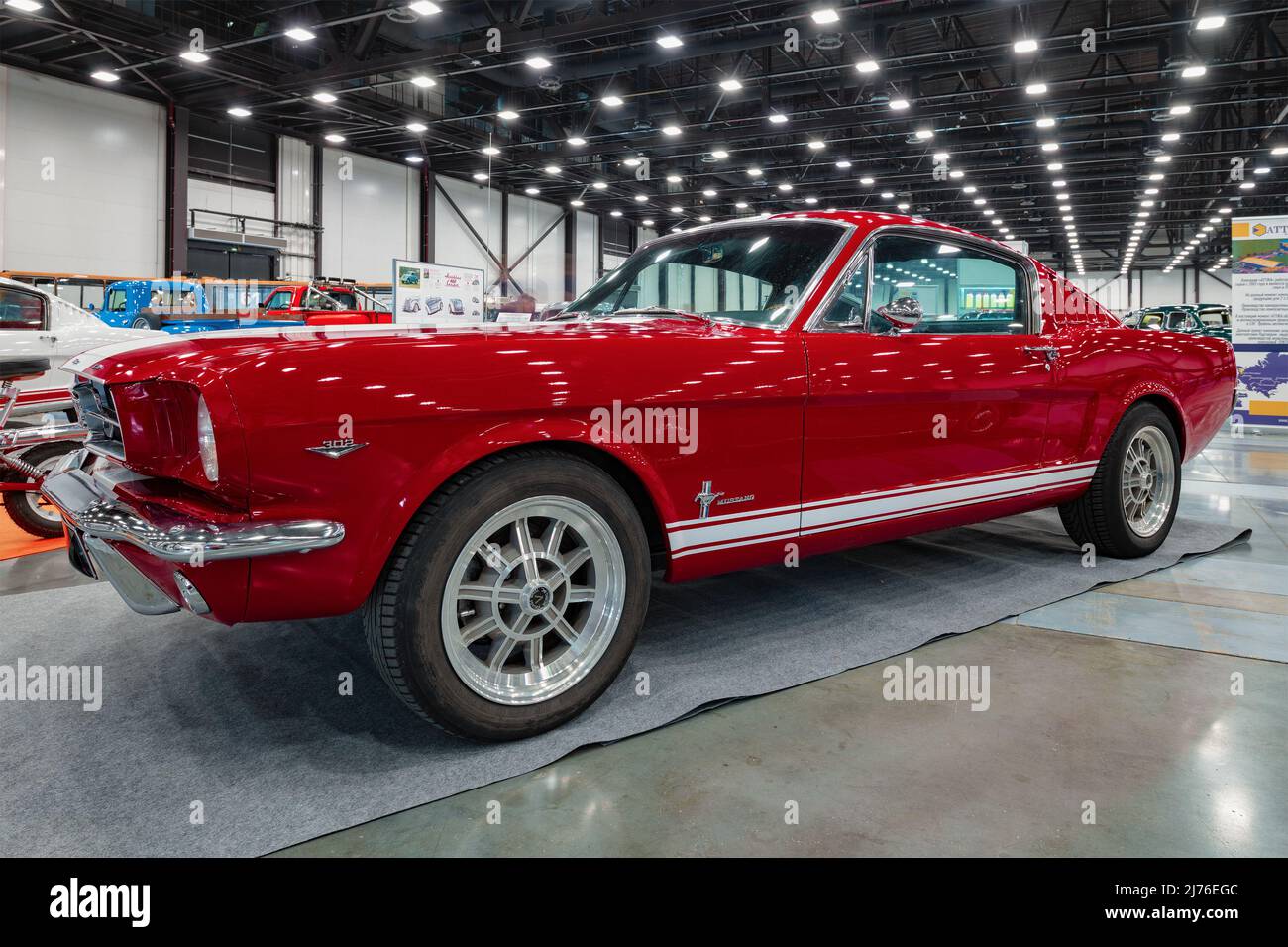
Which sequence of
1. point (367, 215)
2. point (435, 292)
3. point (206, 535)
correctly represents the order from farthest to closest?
point (367, 215) → point (435, 292) → point (206, 535)

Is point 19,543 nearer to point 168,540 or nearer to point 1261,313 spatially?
point 168,540

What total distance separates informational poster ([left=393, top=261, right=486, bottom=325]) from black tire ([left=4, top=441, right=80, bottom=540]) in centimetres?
618

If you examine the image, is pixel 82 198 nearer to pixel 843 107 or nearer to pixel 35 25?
pixel 35 25

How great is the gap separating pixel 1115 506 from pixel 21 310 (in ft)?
22.9

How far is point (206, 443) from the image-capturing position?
1811 mm

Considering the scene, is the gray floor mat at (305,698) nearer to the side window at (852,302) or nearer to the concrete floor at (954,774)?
the concrete floor at (954,774)

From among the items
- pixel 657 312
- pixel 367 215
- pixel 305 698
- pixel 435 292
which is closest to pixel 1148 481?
pixel 657 312

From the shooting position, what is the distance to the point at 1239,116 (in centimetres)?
1738

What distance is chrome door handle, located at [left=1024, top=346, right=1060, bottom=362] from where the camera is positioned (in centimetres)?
333

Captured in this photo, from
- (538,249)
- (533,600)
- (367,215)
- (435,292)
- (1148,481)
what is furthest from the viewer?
(538,249)

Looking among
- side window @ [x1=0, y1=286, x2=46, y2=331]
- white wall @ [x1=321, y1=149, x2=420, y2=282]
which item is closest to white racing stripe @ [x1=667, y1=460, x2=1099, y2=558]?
side window @ [x1=0, y1=286, x2=46, y2=331]

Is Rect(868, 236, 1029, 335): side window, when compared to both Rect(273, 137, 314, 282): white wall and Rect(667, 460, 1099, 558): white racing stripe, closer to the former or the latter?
Rect(667, 460, 1099, 558): white racing stripe
